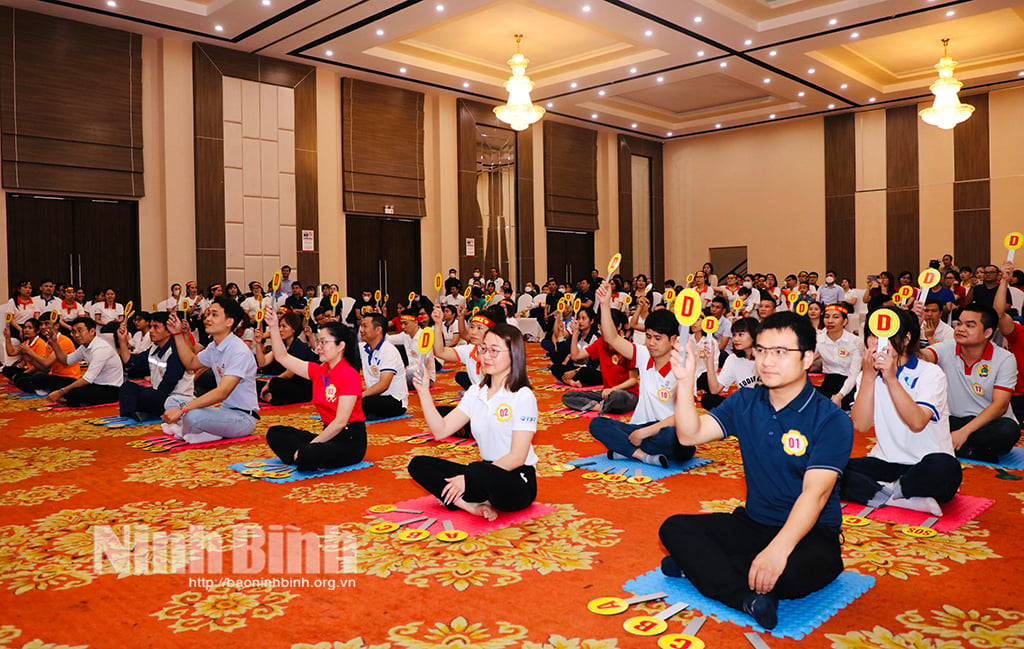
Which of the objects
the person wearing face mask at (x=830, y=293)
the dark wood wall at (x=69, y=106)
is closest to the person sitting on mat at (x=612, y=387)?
the dark wood wall at (x=69, y=106)

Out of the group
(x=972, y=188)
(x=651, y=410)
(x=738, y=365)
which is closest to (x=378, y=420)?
(x=651, y=410)

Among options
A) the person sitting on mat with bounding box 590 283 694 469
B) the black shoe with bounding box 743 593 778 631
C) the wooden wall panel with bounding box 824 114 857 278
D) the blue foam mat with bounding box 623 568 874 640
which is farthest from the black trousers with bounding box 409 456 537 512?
the wooden wall panel with bounding box 824 114 857 278

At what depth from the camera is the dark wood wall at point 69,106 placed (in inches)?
369

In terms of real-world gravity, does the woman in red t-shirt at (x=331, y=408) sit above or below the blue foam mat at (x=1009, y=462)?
above

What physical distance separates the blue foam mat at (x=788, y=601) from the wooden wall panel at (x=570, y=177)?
517 inches

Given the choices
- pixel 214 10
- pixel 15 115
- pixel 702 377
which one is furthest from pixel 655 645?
pixel 15 115

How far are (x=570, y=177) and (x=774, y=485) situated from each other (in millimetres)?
13861

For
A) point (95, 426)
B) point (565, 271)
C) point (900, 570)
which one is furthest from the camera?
point (565, 271)

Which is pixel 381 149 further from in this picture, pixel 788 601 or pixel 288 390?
pixel 788 601

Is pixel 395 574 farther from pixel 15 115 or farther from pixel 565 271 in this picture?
pixel 565 271

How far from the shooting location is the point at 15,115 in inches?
370

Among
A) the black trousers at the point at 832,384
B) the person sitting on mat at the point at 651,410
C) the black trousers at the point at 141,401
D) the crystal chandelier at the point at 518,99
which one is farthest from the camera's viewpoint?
the crystal chandelier at the point at 518,99

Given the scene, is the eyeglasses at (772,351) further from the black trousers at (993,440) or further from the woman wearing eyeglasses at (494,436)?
the black trousers at (993,440)

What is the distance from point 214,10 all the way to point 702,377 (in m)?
7.43
